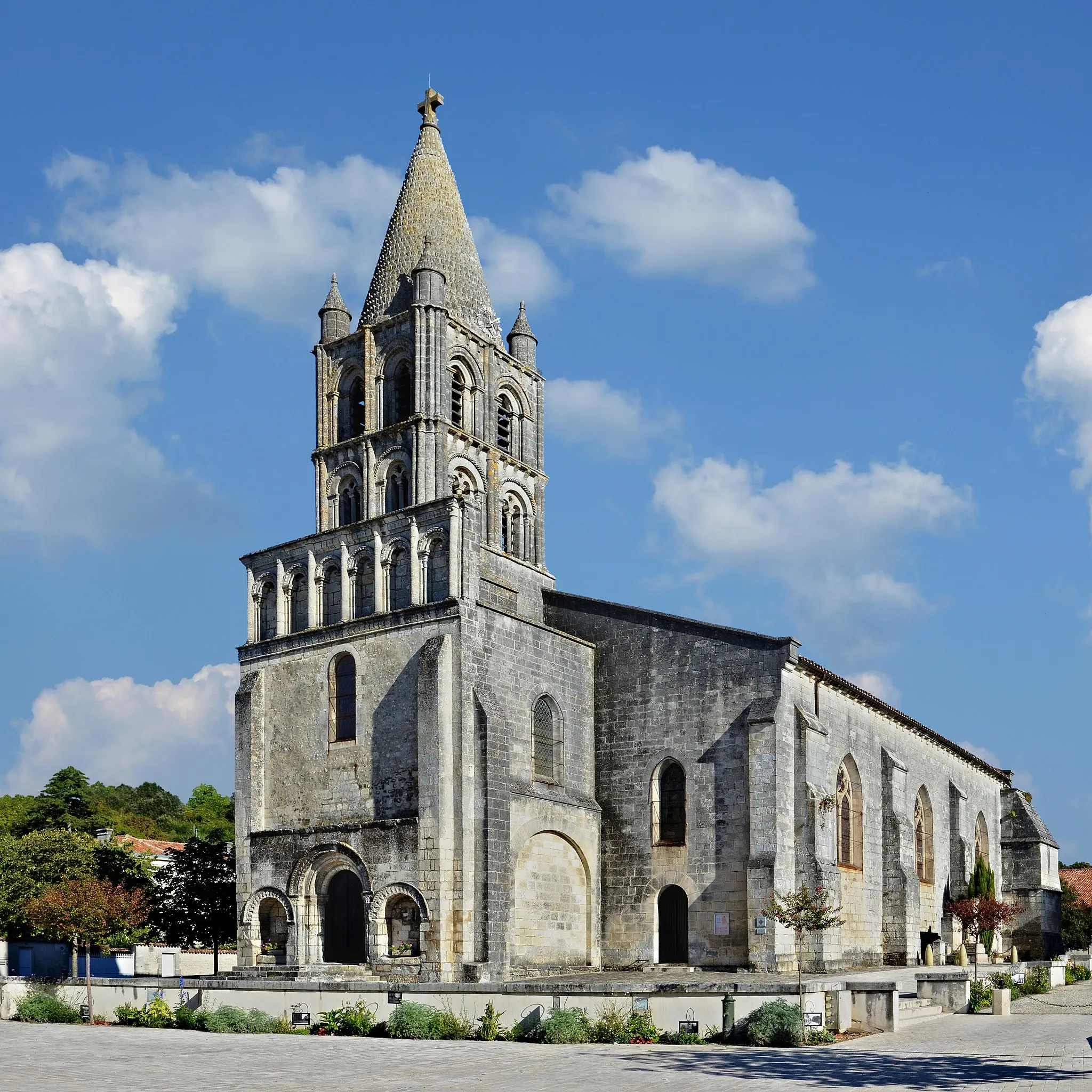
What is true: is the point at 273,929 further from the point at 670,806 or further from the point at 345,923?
the point at 670,806

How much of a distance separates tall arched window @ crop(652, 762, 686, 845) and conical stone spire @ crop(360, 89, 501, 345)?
51.2 ft

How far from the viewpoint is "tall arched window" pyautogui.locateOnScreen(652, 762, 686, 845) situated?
36.8 meters

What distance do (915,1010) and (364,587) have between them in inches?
721

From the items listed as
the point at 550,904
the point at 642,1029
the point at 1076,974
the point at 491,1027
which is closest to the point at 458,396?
the point at 550,904

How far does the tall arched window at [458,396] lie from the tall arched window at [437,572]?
712 centimetres

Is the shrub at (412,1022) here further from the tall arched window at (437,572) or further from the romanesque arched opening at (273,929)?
the tall arched window at (437,572)

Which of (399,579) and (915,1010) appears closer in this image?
(915,1010)

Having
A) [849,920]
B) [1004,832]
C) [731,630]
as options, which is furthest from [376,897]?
[1004,832]

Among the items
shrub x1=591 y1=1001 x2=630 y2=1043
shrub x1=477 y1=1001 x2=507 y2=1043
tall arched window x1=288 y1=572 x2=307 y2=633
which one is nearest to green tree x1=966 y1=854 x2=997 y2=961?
tall arched window x1=288 y1=572 x2=307 y2=633

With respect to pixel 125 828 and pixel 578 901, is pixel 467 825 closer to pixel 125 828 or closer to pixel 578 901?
pixel 578 901

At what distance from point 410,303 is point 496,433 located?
5.03 meters

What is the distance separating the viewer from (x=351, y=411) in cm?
4316

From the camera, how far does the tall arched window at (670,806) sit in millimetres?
36750

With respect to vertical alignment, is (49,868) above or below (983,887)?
above
